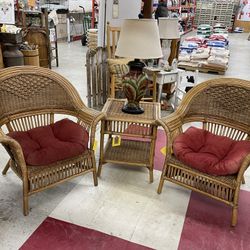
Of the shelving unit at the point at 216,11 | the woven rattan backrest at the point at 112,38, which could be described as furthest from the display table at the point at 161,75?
the shelving unit at the point at 216,11

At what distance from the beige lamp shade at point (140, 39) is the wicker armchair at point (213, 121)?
52 centimetres

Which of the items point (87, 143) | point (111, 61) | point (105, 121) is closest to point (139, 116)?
point (105, 121)

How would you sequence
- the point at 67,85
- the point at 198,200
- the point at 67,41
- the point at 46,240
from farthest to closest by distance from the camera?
the point at 67,41 → the point at 67,85 → the point at 198,200 → the point at 46,240

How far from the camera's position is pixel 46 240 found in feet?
5.59

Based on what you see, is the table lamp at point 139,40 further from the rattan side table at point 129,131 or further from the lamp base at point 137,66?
the rattan side table at point 129,131

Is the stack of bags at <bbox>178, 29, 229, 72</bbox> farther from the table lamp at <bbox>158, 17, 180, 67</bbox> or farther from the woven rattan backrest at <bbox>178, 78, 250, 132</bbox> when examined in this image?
the woven rattan backrest at <bbox>178, 78, 250, 132</bbox>

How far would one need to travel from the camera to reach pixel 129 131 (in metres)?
2.27

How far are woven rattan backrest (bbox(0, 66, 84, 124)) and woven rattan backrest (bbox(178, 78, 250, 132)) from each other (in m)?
0.94

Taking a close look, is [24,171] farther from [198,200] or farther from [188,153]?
[198,200]

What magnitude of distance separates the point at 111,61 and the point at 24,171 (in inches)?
87.9

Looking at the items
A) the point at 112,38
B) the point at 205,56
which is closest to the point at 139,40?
the point at 112,38

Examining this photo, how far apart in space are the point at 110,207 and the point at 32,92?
43.4 inches

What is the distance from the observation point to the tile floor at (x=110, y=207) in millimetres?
1779

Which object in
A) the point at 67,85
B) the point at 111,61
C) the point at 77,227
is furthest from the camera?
the point at 111,61
